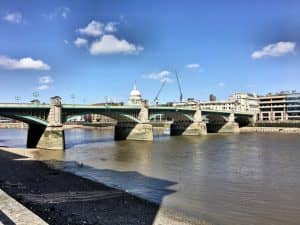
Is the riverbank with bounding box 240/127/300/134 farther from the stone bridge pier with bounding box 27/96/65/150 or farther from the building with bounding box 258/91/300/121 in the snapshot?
the stone bridge pier with bounding box 27/96/65/150

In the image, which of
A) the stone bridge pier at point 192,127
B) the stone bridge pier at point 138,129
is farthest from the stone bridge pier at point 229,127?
the stone bridge pier at point 138,129

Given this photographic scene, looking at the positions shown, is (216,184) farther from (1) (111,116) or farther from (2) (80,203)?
(1) (111,116)

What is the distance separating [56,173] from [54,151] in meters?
24.2

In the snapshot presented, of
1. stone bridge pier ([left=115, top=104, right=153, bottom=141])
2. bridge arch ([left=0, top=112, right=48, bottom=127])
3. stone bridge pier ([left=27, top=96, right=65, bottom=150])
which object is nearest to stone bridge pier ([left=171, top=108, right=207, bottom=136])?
stone bridge pier ([left=115, top=104, right=153, bottom=141])

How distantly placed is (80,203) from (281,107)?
17239cm

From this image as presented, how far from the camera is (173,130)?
104562 millimetres

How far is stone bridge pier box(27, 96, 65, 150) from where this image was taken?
179 feet

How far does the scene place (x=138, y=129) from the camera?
7831cm

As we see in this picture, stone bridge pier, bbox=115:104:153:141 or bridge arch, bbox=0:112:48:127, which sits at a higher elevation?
bridge arch, bbox=0:112:48:127

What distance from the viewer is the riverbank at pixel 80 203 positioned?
14.5m

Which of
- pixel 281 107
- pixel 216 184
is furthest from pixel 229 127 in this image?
pixel 216 184

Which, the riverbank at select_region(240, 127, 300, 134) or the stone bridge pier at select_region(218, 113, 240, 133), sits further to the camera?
the riverbank at select_region(240, 127, 300, 134)

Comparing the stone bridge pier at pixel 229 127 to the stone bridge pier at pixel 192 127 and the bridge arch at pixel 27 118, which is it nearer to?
the stone bridge pier at pixel 192 127

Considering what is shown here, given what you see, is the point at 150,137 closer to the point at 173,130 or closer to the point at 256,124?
the point at 173,130
